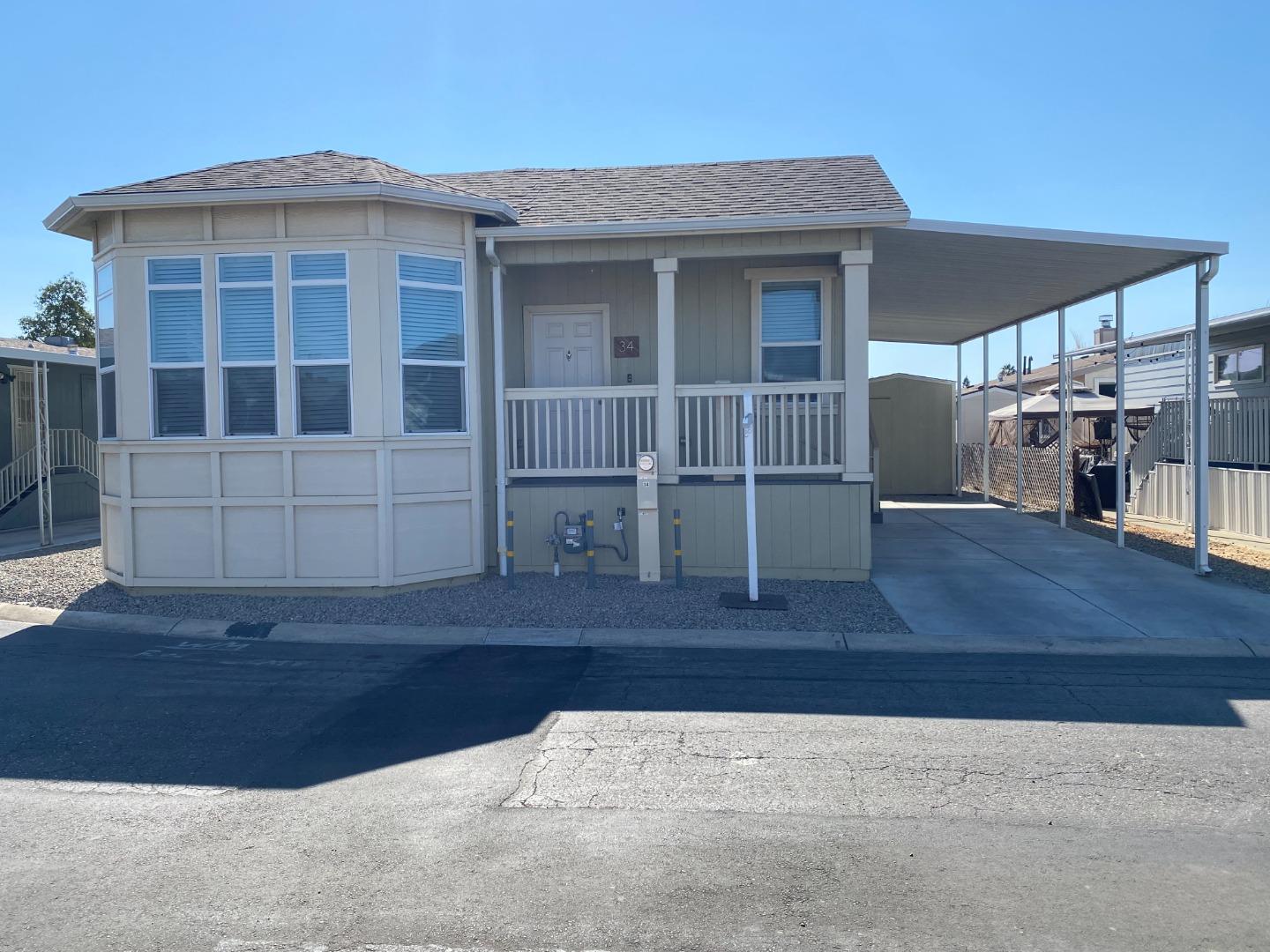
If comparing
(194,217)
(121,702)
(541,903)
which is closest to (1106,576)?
(541,903)

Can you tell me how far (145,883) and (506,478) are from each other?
6.76m

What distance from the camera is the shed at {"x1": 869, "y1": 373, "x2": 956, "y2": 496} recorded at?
19.6 m

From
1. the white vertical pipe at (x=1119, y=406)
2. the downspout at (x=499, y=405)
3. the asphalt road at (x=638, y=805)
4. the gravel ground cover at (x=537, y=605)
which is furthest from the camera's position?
the white vertical pipe at (x=1119, y=406)

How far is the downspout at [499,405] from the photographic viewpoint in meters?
10.1

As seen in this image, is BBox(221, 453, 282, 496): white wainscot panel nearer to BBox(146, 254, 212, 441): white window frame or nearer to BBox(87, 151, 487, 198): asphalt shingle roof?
BBox(146, 254, 212, 441): white window frame

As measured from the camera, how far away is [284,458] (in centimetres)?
932

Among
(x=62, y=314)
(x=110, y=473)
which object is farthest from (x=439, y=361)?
(x=62, y=314)

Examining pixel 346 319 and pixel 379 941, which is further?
pixel 346 319

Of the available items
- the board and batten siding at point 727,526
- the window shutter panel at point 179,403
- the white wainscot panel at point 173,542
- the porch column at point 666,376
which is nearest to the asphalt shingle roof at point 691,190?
the porch column at point 666,376

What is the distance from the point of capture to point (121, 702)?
6266mm

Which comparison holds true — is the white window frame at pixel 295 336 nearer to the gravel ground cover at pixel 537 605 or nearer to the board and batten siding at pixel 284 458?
the board and batten siding at pixel 284 458

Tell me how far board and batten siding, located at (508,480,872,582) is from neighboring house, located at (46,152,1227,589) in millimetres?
26

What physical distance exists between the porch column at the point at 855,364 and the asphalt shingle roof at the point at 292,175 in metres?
3.99

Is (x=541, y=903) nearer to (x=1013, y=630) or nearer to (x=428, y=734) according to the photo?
(x=428, y=734)
